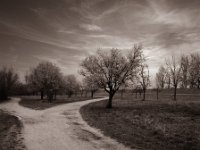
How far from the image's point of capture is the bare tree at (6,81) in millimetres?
55656

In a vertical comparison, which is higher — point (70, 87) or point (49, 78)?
point (49, 78)

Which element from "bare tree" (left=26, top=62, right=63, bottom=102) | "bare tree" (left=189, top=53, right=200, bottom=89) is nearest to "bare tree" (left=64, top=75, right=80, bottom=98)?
"bare tree" (left=26, top=62, right=63, bottom=102)

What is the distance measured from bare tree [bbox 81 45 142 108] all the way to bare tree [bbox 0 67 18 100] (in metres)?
40.9

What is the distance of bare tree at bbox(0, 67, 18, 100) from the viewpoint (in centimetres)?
5566

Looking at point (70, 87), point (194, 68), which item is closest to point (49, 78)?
point (70, 87)

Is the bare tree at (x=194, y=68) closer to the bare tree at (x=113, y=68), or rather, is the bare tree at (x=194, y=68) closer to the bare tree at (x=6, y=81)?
the bare tree at (x=113, y=68)

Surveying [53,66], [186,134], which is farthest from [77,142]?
[53,66]

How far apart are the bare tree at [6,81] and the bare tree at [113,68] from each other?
40.9 meters

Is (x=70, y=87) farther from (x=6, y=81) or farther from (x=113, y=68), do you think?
(x=113, y=68)

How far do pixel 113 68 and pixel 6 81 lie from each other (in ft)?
161

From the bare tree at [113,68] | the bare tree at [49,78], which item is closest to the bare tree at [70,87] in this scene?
the bare tree at [49,78]

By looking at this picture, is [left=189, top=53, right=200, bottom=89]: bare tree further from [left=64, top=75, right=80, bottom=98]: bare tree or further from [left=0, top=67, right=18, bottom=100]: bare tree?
[left=0, top=67, right=18, bottom=100]: bare tree

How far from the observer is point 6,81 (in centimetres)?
6006

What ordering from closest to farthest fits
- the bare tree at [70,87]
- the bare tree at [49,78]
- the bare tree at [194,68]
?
1. the bare tree at [49,78]
2. the bare tree at [194,68]
3. the bare tree at [70,87]
